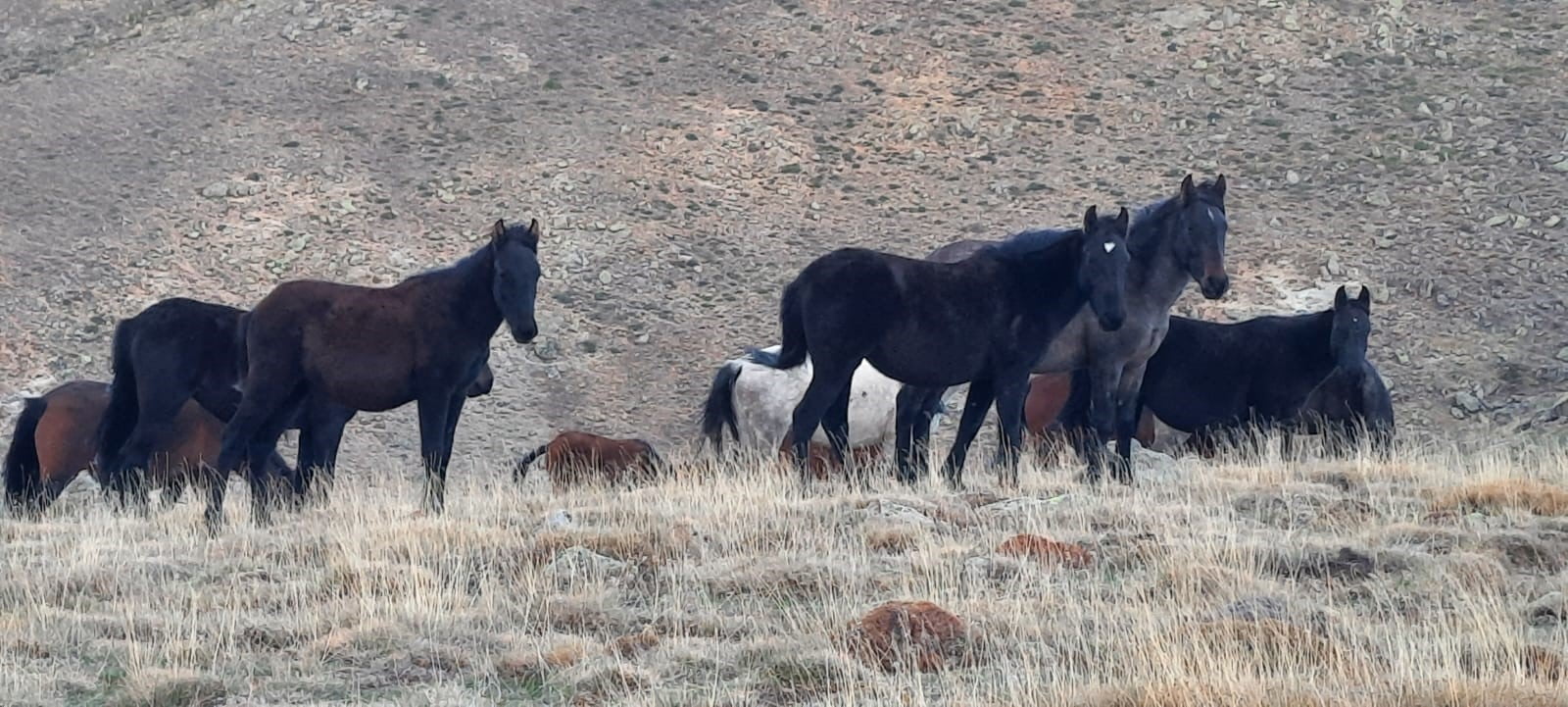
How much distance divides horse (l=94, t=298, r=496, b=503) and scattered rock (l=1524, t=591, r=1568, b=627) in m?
7.96

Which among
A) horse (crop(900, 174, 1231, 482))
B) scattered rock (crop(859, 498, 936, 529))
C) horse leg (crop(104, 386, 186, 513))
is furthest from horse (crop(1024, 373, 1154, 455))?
horse leg (crop(104, 386, 186, 513))

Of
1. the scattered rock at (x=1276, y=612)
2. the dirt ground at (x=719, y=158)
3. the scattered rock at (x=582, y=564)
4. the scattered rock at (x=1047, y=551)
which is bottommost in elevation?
the dirt ground at (x=719, y=158)

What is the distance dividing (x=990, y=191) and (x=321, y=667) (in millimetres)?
30230

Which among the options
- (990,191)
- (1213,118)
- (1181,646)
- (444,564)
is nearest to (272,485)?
(444,564)

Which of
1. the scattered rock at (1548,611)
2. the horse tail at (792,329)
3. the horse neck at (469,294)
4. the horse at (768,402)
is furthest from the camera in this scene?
the horse at (768,402)

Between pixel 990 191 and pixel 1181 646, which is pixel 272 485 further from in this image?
pixel 990 191

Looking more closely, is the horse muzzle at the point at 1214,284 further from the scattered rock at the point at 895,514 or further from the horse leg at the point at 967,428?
the scattered rock at the point at 895,514

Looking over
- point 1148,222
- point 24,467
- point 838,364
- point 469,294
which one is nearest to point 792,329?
point 838,364

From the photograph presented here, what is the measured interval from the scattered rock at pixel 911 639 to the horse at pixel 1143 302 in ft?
20.3

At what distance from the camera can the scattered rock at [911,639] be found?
7.49 meters

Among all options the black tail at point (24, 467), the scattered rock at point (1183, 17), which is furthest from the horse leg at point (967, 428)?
the scattered rock at point (1183, 17)

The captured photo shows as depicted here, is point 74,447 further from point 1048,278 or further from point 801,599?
point 801,599

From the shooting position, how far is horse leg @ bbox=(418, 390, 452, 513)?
12297 mm

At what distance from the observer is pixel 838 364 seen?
1312 centimetres
